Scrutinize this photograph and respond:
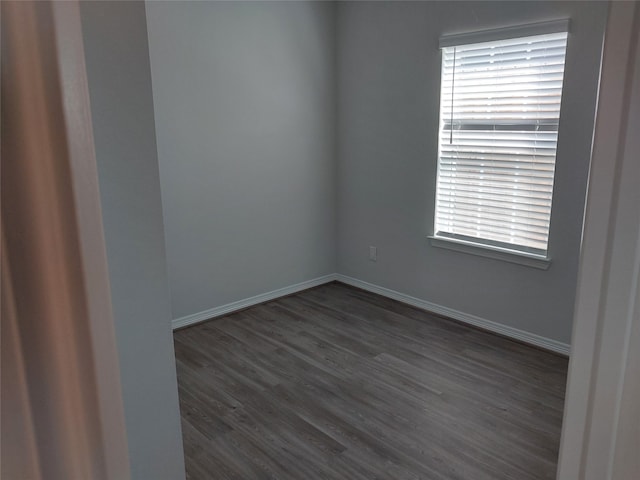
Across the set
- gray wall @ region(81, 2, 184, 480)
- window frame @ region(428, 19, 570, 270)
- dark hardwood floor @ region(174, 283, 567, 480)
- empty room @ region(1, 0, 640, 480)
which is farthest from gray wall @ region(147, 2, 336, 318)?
gray wall @ region(81, 2, 184, 480)

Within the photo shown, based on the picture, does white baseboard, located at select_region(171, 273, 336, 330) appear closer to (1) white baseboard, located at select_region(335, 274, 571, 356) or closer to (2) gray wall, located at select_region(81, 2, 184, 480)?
(1) white baseboard, located at select_region(335, 274, 571, 356)

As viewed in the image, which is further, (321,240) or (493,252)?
(321,240)

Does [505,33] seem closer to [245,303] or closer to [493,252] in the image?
[493,252]

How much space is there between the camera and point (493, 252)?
343 centimetres

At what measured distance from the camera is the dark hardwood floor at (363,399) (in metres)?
2.20

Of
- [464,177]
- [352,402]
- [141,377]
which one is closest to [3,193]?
[141,377]

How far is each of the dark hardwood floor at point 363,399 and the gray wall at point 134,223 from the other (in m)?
1.03

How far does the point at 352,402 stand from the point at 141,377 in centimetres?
167

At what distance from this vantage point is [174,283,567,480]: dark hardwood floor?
2.20 metres

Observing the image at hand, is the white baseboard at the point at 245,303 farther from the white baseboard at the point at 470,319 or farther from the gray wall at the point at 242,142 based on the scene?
the white baseboard at the point at 470,319

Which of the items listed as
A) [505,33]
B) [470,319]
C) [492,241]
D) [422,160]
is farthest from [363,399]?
[505,33]

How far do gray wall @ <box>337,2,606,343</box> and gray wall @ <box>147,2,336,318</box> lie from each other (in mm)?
247

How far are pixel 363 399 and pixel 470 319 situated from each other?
52.7 inches

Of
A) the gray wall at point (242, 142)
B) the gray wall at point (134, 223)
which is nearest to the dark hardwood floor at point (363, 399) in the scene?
the gray wall at point (242, 142)
